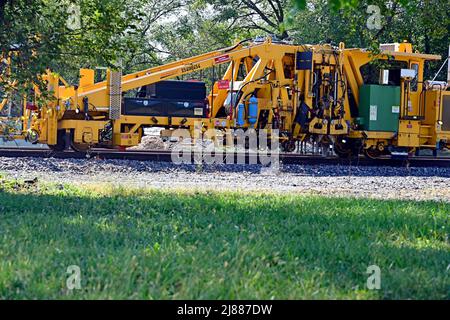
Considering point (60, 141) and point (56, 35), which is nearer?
point (56, 35)

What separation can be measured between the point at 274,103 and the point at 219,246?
12193 millimetres

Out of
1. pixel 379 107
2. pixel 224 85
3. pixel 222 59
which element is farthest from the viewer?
pixel 224 85

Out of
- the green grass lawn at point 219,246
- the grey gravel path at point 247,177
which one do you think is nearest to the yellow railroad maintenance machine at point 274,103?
the grey gravel path at point 247,177

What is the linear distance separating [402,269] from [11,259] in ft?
11.3

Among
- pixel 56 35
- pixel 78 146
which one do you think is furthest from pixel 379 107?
pixel 56 35

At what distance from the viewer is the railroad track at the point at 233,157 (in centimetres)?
1720

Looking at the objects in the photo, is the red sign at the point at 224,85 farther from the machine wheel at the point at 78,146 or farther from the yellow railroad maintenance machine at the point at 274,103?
the machine wheel at the point at 78,146

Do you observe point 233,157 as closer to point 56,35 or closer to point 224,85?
point 224,85

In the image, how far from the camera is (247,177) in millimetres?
14500

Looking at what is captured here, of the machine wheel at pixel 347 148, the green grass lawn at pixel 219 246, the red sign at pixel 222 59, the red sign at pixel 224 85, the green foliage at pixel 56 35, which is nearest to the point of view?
the green grass lawn at pixel 219 246

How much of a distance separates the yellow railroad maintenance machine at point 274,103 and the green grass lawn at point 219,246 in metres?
7.69

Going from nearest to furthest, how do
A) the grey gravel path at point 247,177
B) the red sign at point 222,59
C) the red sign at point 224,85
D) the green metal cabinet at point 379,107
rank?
1. the grey gravel path at point 247,177
2. the red sign at point 222,59
3. the green metal cabinet at point 379,107
4. the red sign at point 224,85

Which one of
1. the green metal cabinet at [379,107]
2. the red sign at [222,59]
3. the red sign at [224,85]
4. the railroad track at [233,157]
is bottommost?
the railroad track at [233,157]

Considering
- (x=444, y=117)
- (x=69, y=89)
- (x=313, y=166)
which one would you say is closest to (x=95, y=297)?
(x=313, y=166)
